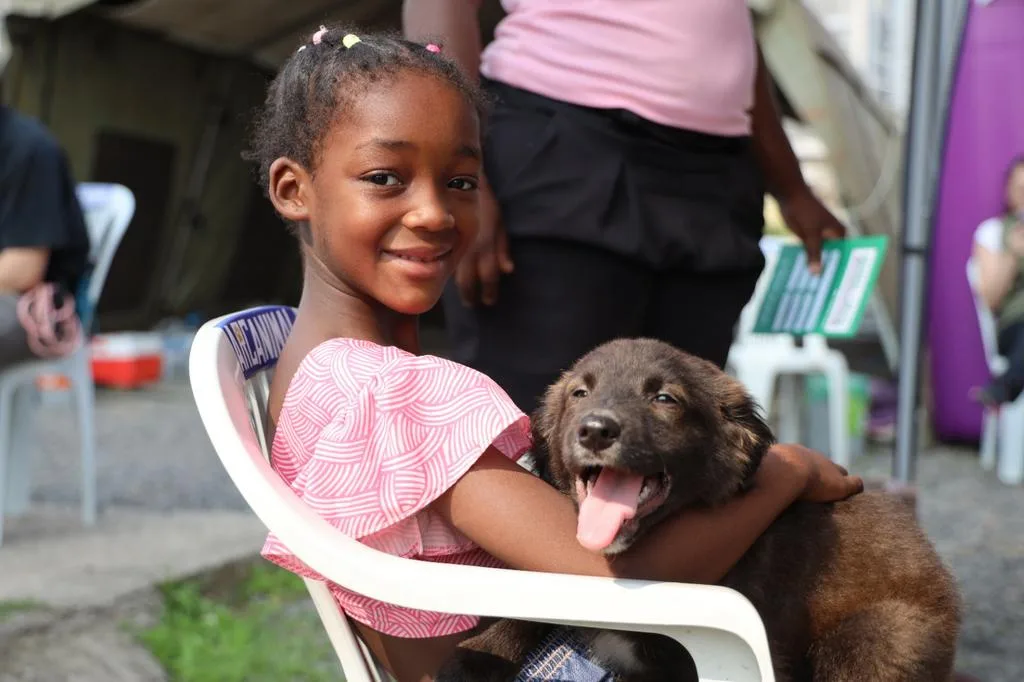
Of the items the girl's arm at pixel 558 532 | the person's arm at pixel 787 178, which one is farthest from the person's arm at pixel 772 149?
the girl's arm at pixel 558 532

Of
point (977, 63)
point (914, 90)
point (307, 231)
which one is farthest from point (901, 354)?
point (977, 63)

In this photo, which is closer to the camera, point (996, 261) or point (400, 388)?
point (400, 388)

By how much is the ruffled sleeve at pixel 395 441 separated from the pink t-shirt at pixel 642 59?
2.63 feet

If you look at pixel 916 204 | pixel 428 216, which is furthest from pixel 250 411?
pixel 916 204

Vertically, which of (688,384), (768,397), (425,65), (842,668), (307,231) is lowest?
(768,397)

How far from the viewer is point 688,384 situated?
67.5 inches

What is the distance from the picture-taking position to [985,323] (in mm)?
8148

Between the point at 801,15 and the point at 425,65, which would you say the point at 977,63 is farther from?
the point at 425,65

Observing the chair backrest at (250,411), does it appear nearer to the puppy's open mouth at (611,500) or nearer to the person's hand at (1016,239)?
the puppy's open mouth at (611,500)

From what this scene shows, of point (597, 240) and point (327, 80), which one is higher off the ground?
point (327, 80)

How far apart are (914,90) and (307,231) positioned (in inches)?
92.2

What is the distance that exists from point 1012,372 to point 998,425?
1.70ft

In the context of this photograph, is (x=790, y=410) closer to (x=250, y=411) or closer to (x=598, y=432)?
(x=250, y=411)

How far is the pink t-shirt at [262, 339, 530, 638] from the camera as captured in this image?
156 centimetres
